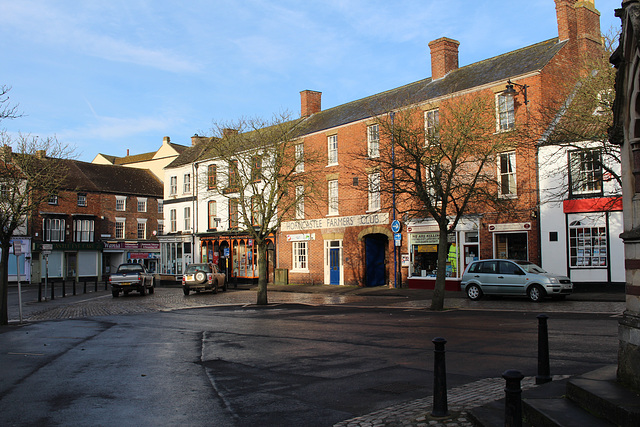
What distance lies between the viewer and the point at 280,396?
7.56 metres

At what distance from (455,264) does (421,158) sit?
952 cm

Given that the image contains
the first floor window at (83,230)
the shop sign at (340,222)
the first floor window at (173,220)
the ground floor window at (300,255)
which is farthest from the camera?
the first floor window at (83,230)

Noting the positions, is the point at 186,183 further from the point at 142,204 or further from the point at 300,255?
the point at 142,204

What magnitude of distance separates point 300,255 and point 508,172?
16.5 meters

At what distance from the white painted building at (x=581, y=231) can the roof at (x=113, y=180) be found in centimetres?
4829

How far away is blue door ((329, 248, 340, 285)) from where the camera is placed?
3450 cm

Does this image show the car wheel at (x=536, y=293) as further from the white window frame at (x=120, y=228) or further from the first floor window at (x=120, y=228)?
the first floor window at (x=120, y=228)

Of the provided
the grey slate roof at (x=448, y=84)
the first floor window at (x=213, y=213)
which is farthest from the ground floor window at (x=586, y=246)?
the first floor window at (x=213, y=213)

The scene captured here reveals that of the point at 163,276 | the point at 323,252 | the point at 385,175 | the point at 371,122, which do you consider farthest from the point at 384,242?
the point at 163,276

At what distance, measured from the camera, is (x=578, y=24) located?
26.8 metres

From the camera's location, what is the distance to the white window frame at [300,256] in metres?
36.9

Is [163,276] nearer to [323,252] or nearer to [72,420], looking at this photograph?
[323,252]

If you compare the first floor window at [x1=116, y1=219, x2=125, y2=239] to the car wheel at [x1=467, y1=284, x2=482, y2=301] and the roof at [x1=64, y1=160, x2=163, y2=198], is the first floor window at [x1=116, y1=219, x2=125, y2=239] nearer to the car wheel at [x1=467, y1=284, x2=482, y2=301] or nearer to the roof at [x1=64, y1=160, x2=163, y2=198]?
the roof at [x1=64, y1=160, x2=163, y2=198]

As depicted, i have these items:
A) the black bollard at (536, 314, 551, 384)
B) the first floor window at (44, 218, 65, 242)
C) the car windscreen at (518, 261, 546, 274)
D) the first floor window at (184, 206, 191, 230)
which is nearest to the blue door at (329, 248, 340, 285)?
the car windscreen at (518, 261, 546, 274)
